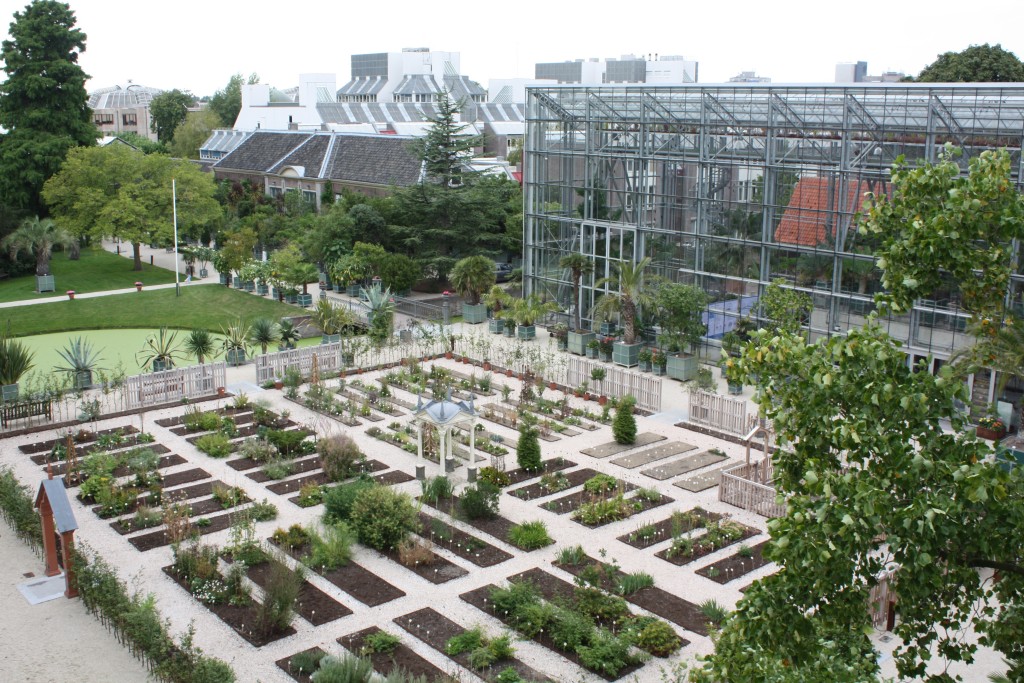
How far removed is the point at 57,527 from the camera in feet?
49.3

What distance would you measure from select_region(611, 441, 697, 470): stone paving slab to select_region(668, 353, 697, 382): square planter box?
472cm

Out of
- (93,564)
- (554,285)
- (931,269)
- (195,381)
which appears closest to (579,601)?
(93,564)

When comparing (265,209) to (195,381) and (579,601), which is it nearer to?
(195,381)

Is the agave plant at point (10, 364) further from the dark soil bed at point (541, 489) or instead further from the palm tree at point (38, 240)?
the palm tree at point (38, 240)

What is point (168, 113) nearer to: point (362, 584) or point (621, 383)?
point (621, 383)

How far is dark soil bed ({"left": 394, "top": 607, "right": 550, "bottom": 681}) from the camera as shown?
43.2ft

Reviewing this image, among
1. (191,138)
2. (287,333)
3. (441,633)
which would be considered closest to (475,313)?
(287,333)

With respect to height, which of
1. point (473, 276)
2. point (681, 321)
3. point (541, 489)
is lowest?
point (541, 489)

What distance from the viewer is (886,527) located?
725cm

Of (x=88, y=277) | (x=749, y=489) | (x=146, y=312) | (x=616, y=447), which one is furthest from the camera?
(x=88, y=277)

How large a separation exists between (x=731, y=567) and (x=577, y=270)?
49.4 feet

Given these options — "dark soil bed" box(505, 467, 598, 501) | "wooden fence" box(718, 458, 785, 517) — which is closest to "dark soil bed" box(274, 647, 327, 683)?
"dark soil bed" box(505, 467, 598, 501)

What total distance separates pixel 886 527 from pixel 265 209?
145 ft

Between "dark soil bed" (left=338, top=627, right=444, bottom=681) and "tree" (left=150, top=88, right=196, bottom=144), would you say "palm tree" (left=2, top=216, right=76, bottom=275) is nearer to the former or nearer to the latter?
"dark soil bed" (left=338, top=627, right=444, bottom=681)
